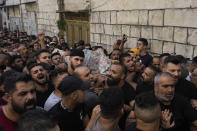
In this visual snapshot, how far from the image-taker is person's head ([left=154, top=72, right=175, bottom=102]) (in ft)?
7.49

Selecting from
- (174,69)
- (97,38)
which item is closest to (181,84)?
(174,69)

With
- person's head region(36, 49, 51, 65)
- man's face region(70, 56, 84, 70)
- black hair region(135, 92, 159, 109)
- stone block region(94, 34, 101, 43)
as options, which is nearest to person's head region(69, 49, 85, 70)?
man's face region(70, 56, 84, 70)

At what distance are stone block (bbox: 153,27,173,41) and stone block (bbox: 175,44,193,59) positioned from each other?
1.09 feet

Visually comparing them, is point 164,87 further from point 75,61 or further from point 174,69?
point 75,61

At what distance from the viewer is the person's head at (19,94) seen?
6.61 ft

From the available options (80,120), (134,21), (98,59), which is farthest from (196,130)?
(134,21)

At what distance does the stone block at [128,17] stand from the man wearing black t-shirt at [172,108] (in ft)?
12.9

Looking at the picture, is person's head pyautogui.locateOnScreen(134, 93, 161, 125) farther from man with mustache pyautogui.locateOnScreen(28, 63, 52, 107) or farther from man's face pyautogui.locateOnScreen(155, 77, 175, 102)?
man with mustache pyautogui.locateOnScreen(28, 63, 52, 107)

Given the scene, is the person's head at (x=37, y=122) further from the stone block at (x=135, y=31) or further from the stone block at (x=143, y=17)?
the stone block at (x=135, y=31)

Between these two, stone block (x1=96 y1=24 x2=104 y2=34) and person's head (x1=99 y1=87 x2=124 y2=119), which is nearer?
person's head (x1=99 y1=87 x2=124 y2=119)

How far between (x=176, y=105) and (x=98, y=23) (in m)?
6.27

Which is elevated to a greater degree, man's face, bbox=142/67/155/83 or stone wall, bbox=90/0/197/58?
stone wall, bbox=90/0/197/58

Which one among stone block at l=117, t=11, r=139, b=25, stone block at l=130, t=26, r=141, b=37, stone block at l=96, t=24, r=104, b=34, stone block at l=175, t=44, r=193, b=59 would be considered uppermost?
stone block at l=117, t=11, r=139, b=25

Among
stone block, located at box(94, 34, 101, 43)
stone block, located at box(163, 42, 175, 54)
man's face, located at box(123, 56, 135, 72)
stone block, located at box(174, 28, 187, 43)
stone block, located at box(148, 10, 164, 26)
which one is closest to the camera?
man's face, located at box(123, 56, 135, 72)
